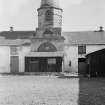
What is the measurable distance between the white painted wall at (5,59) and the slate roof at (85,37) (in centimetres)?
1106

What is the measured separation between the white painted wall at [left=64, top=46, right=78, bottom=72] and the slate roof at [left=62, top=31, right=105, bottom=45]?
49.7 inches

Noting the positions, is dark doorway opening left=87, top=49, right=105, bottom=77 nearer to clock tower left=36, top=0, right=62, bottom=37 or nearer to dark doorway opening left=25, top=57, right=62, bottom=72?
dark doorway opening left=25, top=57, right=62, bottom=72

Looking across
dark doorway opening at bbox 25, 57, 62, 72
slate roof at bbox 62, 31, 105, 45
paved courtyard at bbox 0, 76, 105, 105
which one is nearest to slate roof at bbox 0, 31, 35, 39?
slate roof at bbox 62, 31, 105, 45

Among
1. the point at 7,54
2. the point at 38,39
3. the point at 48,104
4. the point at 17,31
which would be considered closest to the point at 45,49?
the point at 38,39

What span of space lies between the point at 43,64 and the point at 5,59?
959 cm

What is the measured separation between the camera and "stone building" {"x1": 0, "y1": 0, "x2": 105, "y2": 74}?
39500mm

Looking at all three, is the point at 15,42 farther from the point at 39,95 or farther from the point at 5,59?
the point at 39,95

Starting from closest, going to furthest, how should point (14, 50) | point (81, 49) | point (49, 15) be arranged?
1. point (49, 15)
2. point (81, 49)
3. point (14, 50)

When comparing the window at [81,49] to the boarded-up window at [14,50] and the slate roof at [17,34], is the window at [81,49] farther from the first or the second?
the boarded-up window at [14,50]

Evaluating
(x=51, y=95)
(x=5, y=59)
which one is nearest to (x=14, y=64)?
(x=5, y=59)

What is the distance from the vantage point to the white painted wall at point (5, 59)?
45.2 metres

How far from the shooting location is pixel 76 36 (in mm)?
47000

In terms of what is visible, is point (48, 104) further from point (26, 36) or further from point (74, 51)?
point (26, 36)

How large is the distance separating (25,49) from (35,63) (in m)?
6.18
